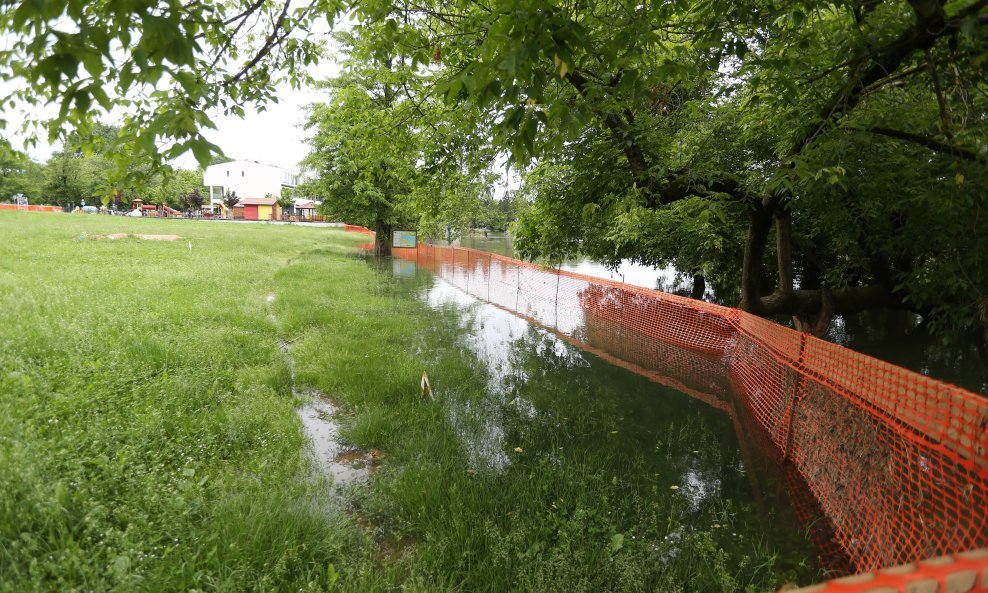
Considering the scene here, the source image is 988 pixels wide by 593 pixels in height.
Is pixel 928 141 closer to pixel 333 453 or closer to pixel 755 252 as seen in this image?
pixel 755 252

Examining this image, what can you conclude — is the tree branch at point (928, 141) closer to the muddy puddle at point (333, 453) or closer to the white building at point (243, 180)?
the muddy puddle at point (333, 453)

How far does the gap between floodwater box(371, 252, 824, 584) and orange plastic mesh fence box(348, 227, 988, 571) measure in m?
0.22

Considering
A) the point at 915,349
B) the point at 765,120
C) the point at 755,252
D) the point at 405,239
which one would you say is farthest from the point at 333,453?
the point at 405,239

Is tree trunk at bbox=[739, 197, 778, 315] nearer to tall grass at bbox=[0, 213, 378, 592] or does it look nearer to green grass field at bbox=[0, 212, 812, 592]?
green grass field at bbox=[0, 212, 812, 592]

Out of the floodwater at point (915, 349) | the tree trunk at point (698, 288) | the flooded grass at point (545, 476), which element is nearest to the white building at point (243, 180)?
the tree trunk at point (698, 288)

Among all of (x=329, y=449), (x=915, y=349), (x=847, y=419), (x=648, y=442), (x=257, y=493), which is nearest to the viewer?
(x=257, y=493)

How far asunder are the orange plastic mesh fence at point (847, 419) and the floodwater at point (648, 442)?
220 millimetres

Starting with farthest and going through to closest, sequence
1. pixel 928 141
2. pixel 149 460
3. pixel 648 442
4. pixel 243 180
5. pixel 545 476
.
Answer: pixel 243 180 < pixel 648 442 < pixel 928 141 < pixel 545 476 < pixel 149 460

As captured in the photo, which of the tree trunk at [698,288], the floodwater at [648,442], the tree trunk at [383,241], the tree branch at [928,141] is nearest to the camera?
the floodwater at [648,442]

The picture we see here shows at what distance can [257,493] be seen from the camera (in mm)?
3328

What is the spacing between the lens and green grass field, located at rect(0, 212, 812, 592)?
8.89 ft

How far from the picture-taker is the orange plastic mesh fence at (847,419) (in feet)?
8.59

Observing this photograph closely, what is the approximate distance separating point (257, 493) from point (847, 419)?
4.54 metres

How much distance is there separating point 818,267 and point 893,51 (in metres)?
6.43
